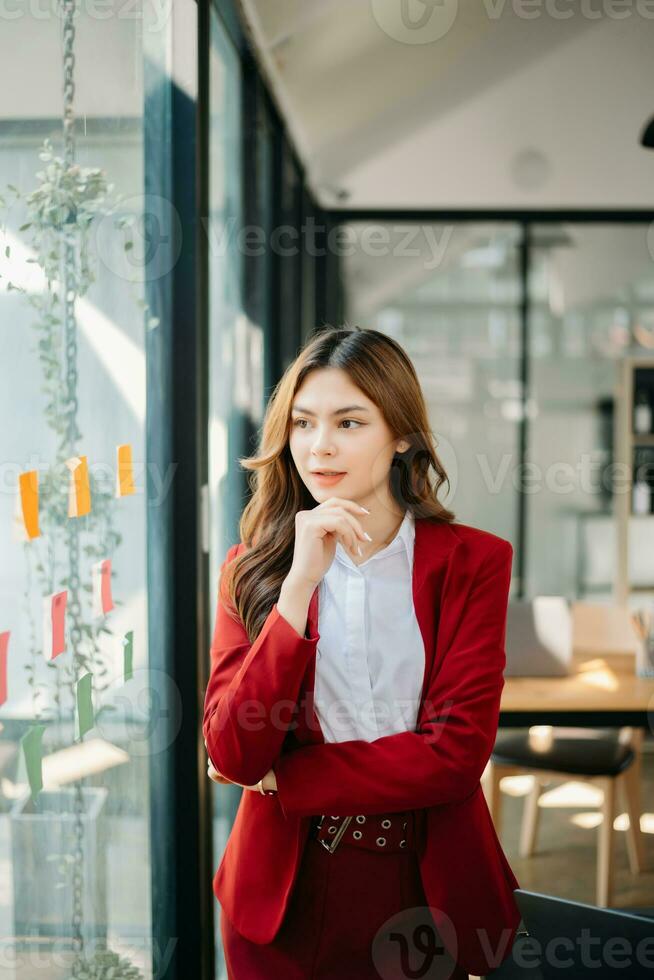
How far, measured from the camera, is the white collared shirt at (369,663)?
4.29 ft

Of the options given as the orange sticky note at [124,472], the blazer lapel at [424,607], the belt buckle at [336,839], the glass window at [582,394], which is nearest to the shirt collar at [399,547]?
the blazer lapel at [424,607]

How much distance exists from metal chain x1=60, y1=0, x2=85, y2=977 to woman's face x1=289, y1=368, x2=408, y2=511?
0.34 metres

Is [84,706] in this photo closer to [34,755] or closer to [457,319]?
[34,755]

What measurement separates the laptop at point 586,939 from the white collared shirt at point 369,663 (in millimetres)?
330

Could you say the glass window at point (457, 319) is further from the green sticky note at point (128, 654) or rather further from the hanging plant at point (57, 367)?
the hanging plant at point (57, 367)

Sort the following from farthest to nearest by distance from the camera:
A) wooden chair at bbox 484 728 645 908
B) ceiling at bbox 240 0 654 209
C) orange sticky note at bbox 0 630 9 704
Result: ceiling at bbox 240 0 654 209, wooden chair at bbox 484 728 645 908, orange sticky note at bbox 0 630 9 704

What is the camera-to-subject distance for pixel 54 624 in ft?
4.28

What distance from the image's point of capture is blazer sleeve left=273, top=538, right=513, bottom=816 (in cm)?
122

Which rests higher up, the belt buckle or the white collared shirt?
the white collared shirt

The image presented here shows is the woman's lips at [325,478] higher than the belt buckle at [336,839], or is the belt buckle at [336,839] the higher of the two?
the woman's lips at [325,478]

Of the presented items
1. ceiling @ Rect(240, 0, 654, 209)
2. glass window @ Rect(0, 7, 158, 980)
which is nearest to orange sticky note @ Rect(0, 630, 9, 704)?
glass window @ Rect(0, 7, 158, 980)

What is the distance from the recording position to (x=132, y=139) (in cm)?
166

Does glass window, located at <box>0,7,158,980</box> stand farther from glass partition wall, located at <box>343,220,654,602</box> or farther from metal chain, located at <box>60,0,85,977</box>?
glass partition wall, located at <box>343,220,654,602</box>

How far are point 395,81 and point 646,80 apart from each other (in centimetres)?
146
